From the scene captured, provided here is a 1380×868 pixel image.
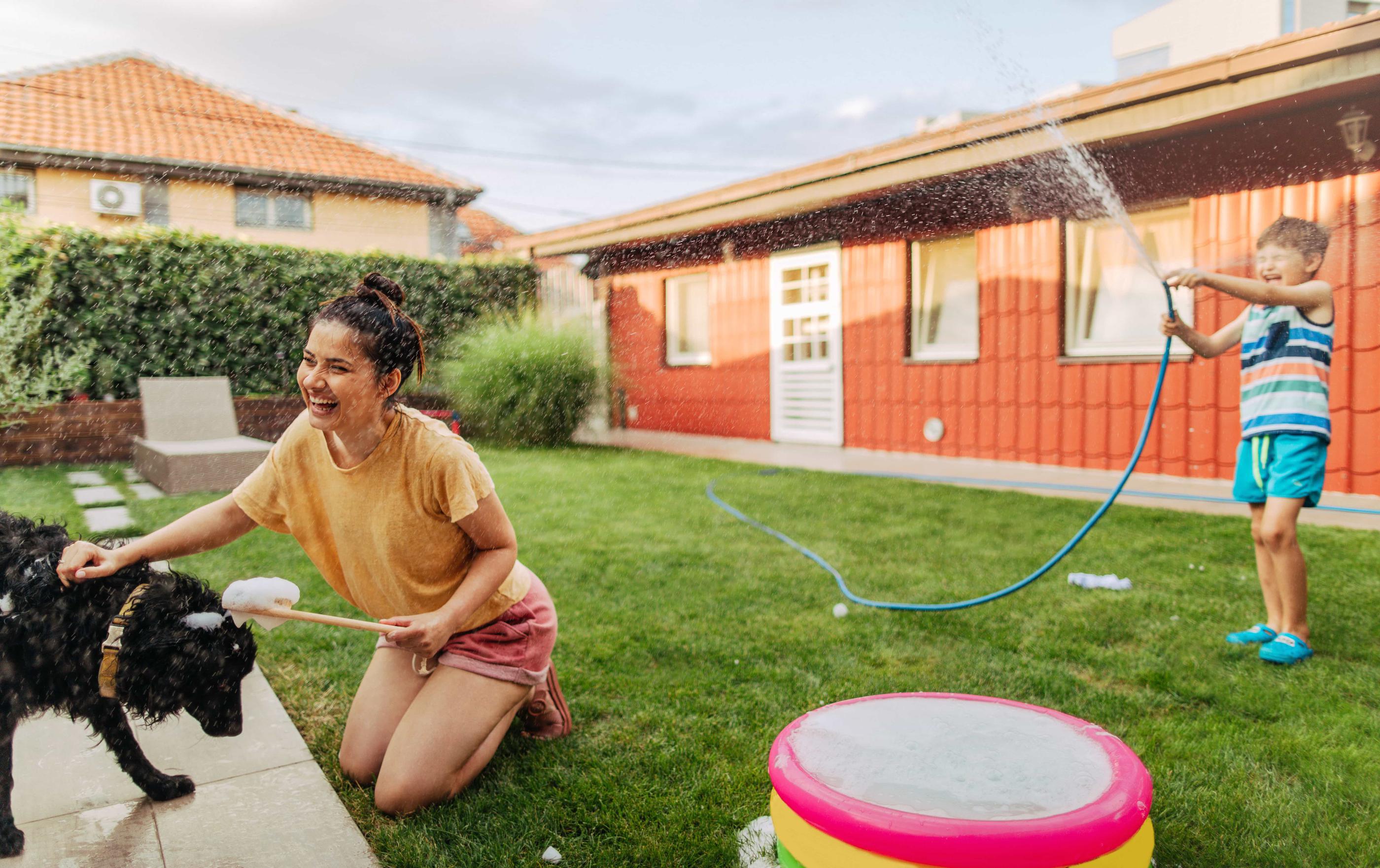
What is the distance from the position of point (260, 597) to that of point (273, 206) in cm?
1449

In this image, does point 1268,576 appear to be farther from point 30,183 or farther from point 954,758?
point 30,183

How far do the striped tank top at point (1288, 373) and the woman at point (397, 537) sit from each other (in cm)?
252

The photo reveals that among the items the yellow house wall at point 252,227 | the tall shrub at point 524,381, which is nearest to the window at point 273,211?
the yellow house wall at point 252,227

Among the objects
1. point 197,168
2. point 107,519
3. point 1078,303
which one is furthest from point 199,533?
point 197,168

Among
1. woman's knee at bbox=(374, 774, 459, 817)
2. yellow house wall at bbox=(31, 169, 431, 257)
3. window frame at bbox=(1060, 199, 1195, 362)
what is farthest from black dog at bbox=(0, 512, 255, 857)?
yellow house wall at bbox=(31, 169, 431, 257)

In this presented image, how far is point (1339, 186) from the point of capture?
534 cm

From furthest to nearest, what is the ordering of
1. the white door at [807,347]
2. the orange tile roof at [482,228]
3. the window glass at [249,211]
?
the orange tile roof at [482,228] → the window glass at [249,211] → the white door at [807,347]

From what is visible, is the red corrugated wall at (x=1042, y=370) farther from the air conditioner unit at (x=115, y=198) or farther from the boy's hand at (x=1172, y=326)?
the air conditioner unit at (x=115, y=198)

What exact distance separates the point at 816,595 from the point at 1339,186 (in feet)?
15.2

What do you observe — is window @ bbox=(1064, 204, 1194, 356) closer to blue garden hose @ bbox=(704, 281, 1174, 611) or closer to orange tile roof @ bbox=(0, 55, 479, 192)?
blue garden hose @ bbox=(704, 281, 1174, 611)

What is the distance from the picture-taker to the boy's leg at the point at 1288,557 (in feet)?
9.04

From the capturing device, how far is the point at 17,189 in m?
8.91

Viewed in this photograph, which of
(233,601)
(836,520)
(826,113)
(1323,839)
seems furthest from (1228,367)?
(233,601)

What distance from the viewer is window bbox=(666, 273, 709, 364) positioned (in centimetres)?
1067
